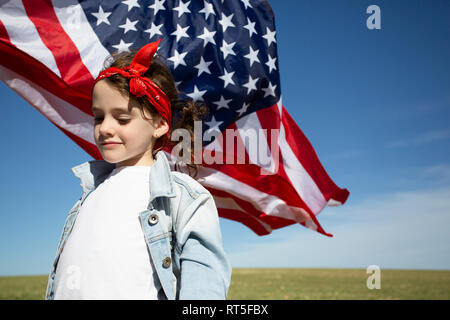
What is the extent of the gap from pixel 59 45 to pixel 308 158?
3497mm

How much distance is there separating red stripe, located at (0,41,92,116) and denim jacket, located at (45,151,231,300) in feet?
6.41

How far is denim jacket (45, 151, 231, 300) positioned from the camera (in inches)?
72.1

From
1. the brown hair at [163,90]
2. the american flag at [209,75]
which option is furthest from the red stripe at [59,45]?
the brown hair at [163,90]

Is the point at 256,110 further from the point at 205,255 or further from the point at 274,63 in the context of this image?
the point at 205,255

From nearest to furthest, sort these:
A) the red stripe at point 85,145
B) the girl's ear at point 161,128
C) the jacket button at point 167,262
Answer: the jacket button at point 167,262 → the girl's ear at point 161,128 → the red stripe at point 85,145

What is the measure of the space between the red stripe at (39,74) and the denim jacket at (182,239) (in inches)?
76.9

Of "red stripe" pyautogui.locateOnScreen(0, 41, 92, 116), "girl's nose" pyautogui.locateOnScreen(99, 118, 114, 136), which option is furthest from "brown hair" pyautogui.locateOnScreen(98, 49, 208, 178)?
"red stripe" pyautogui.locateOnScreen(0, 41, 92, 116)

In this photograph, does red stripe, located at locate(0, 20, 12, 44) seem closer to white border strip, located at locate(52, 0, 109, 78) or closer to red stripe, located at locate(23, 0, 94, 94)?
red stripe, located at locate(23, 0, 94, 94)

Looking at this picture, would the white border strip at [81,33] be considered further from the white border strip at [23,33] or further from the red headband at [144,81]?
the red headband at [144,81]

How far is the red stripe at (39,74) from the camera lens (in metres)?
3.62

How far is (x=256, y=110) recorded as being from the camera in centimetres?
487
